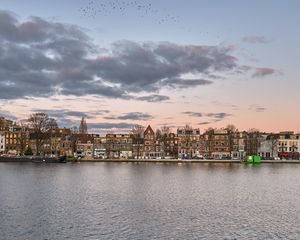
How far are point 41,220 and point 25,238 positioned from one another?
6.58 meters

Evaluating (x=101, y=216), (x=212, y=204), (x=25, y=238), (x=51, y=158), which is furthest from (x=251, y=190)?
(x=51, y=158)

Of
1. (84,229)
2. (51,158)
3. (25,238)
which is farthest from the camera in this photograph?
(51,158)

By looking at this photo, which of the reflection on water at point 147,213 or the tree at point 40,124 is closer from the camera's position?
the reflection on water at point 147,213

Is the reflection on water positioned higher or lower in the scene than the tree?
lower

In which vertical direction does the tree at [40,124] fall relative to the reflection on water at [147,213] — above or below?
above

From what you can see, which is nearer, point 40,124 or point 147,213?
point 147,213

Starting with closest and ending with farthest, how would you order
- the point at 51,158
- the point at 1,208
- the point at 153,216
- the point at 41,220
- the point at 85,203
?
the point at 41,220
the point at 153,216
the point at 1,208
the point at 85,203
the point at 51,158

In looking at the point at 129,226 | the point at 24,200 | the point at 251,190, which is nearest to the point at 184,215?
the point at 129,226

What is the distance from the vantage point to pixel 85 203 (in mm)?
49156

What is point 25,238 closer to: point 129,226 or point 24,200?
point 129,226

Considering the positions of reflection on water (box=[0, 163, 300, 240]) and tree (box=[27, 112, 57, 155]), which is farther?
tree (box=[27, 112, 57, 155])

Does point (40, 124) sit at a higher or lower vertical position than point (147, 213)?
higher

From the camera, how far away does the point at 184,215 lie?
41531 millimetres

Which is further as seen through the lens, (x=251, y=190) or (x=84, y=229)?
(x=251, y=190)
